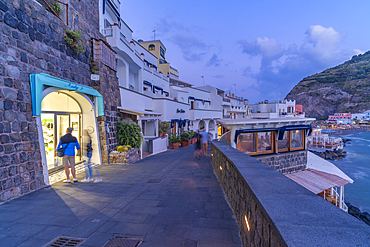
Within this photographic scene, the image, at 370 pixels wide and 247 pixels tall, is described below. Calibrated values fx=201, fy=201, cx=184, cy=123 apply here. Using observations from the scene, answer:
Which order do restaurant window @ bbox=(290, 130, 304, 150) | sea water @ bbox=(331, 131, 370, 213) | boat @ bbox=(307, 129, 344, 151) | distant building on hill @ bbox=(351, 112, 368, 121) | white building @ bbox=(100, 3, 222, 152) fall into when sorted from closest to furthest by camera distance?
restaurant window @ bbox=(290, 130, 304, 150) → white building @ bbox=(100, 3, 222, 152) → sea water @ bbox=(331, 131, 370, 213) → boat @ bbox=(307, 129, 344, 151) → distant building on hill @ bbox=(351, 112, 368, 121)

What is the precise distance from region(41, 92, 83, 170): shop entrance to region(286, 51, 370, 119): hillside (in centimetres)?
14017

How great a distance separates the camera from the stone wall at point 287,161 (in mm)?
10641

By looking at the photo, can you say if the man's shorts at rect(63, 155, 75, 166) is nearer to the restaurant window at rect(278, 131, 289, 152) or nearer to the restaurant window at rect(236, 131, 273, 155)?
the restaurant window at rect(236, 131, 273, 155)

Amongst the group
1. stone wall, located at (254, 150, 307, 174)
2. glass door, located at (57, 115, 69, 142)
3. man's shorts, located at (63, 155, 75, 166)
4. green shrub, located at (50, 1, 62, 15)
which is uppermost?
green shrub, located at (50, 1, 62, 15)

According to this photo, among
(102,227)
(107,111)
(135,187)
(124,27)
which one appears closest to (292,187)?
(102,227)

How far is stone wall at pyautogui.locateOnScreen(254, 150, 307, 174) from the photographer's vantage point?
10641mm

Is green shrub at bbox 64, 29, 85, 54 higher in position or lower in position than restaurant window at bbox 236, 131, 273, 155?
higher

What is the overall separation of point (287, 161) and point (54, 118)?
38.7 ft

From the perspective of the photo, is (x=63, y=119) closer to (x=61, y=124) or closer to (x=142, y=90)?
(x=61, y=124)

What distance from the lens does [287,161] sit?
11.6 m

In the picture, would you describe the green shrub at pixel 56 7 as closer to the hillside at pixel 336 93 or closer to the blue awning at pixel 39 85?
the blue awning at pixel 39 85

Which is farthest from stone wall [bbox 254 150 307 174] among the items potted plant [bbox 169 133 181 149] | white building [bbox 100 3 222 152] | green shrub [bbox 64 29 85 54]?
green shrub [bbox 64 29 85 54]

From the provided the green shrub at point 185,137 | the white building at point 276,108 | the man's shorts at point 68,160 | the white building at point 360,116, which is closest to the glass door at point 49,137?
the man's shorts at point 68,160

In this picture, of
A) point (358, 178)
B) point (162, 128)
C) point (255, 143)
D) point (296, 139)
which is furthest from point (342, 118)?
point (255, 143)
